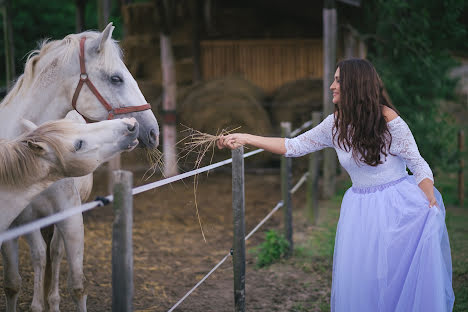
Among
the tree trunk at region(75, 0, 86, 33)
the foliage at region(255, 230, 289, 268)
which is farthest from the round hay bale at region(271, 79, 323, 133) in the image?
the foliage at region(255, 230, 289, 268)

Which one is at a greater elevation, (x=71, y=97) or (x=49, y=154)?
(x=71, y=97)

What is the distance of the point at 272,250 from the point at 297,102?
4.14 meters

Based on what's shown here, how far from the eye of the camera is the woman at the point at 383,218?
2402 millimetres

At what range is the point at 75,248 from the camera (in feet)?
9.07

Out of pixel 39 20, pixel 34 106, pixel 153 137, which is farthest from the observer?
pixel 39 20

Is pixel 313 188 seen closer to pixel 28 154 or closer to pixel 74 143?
pixel 74 143

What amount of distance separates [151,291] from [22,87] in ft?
5.88

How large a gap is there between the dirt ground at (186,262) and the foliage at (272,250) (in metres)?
0.09

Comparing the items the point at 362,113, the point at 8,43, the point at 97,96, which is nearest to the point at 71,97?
the point at 97,96

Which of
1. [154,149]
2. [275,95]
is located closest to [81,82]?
[154,149]

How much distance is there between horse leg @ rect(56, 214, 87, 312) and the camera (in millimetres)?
2736

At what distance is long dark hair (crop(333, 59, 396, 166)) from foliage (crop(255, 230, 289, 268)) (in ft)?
7.53

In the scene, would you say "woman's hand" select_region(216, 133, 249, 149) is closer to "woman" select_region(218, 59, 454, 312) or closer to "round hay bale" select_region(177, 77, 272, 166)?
"woman" select_region(218, 59, 454, 312)

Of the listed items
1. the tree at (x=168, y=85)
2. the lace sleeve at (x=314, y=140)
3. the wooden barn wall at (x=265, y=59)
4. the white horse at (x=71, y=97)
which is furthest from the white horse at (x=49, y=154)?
the wooden barn wall at (x=265, y=59)
